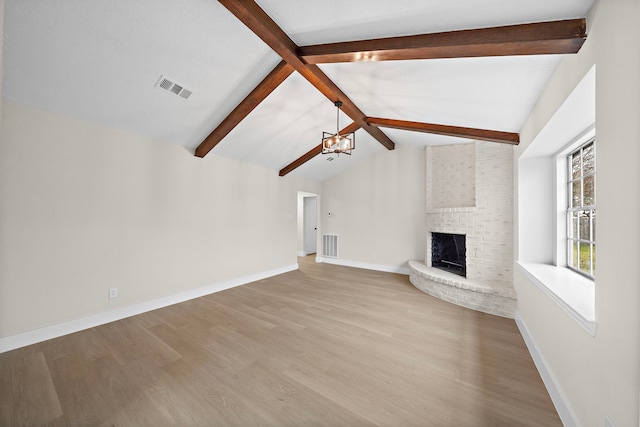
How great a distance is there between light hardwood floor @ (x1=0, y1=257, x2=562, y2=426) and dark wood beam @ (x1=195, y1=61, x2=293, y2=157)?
98.0 inches

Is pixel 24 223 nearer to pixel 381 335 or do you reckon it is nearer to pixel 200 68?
pixel 200 68

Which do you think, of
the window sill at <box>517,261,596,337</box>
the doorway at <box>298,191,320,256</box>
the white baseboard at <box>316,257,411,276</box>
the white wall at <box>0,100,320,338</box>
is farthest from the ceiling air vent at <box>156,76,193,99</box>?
the doorway at <box>298,191,320,256</box>

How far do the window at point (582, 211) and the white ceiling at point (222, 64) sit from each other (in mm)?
683

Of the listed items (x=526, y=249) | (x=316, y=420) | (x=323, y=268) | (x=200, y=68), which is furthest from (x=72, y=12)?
(x=323, y=268)

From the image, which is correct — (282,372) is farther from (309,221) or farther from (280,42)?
(309,221)

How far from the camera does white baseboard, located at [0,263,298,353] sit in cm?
239

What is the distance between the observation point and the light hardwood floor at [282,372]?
5.43ft

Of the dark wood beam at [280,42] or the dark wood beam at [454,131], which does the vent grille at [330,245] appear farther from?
the dark wood beam at [280,42]

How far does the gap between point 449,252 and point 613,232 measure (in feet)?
11.7

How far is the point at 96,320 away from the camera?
288cm

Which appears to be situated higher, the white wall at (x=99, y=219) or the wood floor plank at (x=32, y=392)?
the white wall at (x=99, y=219)

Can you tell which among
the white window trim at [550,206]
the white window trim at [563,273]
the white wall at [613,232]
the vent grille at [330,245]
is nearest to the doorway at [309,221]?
the vent grille at [330,245]

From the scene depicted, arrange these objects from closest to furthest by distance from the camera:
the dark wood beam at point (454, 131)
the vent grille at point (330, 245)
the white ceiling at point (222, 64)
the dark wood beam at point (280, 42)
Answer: the white ceiling at point (222, 64), the dark wood beam at point (280, 42), the dark wood beam at point (454, 131), the vent grille at point (330, 245)

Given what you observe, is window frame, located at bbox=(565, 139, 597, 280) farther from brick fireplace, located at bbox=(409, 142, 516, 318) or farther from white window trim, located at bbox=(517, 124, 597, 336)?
brick fireplace, located at bbox=(409, 142, 516, 318)
